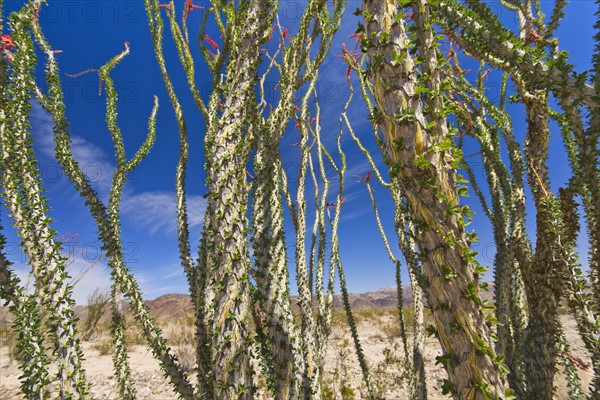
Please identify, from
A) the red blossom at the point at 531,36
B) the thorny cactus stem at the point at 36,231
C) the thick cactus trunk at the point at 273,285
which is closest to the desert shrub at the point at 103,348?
the thorny cactus stem at the point at 36,231

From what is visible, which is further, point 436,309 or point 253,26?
point 253,26

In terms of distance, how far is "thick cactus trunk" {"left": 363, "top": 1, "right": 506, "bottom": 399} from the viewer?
1.20 metres

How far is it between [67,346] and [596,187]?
4341 millimetres

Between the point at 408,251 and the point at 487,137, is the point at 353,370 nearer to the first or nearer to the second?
the point at 408,251

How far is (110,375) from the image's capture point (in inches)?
334

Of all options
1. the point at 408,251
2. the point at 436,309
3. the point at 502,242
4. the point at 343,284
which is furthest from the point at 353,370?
the point at 436,309

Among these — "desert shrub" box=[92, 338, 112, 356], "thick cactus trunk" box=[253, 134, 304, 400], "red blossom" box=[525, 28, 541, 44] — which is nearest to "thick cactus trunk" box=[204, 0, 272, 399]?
"thick cactus trunk" box=[253, 134, 304, 400]

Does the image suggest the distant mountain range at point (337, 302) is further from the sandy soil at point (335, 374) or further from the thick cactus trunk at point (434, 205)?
the thick cactus trunk at point (434, 205)

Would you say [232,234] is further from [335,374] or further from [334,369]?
[334,369]

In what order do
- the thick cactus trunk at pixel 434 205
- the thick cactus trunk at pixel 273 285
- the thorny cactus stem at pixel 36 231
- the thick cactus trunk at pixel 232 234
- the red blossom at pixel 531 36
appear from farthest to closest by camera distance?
the red blossom at pixel 531 36 < the thick cactus trunk at pixel 273 285 < the thorny cactus stem at pixel 36 231 < the thick cactus trunk at pixel 232 234 < the thick cactus trunk at pixel 434 205

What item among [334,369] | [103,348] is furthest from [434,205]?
[103,348]

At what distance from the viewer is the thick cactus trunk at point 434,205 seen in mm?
1197

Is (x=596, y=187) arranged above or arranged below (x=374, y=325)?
above

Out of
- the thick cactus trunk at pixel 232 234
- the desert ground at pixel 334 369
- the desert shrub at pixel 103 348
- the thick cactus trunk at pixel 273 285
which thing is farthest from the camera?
the desert shrub at pixel 103 348
